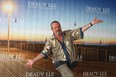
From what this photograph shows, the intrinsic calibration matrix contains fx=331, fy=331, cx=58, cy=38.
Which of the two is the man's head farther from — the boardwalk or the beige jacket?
the boardwalk

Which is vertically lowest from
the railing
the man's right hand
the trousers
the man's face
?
the trousers

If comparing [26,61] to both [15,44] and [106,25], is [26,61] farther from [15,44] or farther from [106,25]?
[106,25]

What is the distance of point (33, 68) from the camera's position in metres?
3.42

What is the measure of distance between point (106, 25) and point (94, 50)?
0.32 meters

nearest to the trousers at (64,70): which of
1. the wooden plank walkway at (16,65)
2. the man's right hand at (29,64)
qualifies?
the wooden plank walkway at (16,65)

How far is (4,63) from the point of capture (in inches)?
130

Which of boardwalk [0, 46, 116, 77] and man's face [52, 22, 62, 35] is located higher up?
man's face [52, 22, 62, 35]

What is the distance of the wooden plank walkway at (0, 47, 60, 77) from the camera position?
329 cm

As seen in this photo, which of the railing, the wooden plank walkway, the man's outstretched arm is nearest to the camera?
the wooden plank walkway

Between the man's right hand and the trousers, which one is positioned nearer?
the man's right hand

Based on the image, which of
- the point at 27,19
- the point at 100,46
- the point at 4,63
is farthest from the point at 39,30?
the point at 100,46

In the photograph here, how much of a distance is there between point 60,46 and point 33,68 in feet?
1.18

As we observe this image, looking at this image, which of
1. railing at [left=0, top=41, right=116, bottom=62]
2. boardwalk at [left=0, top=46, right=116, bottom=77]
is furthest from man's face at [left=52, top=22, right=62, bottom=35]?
boardwalk at [left=0, top=46, right=116, bottom=77]

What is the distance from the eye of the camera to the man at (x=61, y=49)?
11.3ft
